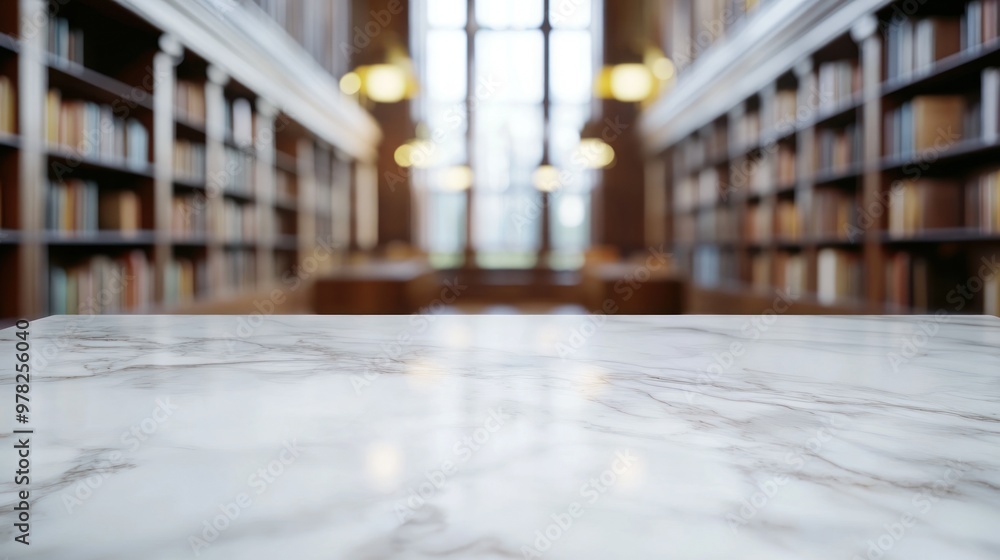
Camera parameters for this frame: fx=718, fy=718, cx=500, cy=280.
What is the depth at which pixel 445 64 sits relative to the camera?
12.4 metres

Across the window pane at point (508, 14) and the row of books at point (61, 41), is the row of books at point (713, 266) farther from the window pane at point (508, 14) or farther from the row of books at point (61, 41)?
the window pane at point (508, 14)

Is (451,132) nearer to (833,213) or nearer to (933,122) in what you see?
(833,213)

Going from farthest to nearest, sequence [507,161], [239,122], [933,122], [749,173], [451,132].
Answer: [451,132]
[507,161]
[749,173]
[239,122]
[933,122]

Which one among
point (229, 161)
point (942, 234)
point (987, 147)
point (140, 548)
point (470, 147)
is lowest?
point (140, 548)

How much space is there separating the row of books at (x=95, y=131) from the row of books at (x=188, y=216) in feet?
1.70


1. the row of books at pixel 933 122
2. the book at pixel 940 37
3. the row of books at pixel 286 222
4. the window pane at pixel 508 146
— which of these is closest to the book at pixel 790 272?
the row of books at pixel 933 122

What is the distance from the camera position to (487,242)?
1237 centimetres

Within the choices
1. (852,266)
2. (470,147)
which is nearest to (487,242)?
(470,147)

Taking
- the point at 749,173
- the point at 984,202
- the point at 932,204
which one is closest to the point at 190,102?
the point at 749,173

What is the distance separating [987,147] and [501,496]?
12.3 feet

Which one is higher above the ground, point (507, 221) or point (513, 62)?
point (513, 62)

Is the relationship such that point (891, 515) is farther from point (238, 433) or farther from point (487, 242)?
point (487, 242)

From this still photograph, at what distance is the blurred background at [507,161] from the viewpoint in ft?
12.0

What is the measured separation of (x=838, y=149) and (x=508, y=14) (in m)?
8.76
